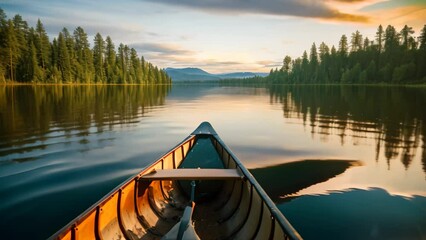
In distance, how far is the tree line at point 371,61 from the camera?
313 ft

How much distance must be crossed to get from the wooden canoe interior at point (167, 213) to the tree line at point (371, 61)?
108626 mm

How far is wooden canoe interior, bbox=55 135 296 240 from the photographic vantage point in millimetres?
4207

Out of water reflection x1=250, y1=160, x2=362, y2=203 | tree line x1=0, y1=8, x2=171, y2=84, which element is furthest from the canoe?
tree line x1=0, y1=8, x2=171, y2=84

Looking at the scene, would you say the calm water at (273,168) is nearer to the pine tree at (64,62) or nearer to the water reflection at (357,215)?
the water reflection at (357,215)

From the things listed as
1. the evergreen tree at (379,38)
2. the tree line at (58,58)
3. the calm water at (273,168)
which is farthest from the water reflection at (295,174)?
the evergreen tree at (379,38)

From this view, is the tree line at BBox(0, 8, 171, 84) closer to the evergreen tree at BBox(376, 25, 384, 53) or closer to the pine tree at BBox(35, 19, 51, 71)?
the pine tree at BBox(35, 19, 51, 71)

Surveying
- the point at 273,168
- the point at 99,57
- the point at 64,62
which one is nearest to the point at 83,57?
the point at 99,57

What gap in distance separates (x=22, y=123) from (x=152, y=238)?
17581 millimetres

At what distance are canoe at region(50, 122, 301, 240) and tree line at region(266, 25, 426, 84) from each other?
108 metres

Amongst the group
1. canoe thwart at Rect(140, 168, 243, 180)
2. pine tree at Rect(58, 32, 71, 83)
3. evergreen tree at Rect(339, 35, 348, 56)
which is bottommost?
canoe thwart at Rect(140, 168, 243, 180)

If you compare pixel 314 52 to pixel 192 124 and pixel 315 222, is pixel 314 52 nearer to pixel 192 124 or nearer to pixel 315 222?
pixel 192 124

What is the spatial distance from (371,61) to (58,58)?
11290 cm

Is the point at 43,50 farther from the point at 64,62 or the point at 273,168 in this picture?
the point at 273,168

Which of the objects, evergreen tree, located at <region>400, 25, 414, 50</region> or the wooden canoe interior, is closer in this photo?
the wooden canoe interior
